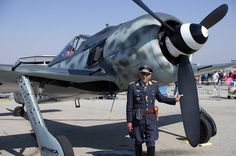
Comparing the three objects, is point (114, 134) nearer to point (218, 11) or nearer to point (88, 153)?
point (88, 153)

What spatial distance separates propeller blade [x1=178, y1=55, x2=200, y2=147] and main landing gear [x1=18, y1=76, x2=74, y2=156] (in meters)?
1.99

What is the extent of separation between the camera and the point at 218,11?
20.9ft

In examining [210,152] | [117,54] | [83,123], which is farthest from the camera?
[83,123]

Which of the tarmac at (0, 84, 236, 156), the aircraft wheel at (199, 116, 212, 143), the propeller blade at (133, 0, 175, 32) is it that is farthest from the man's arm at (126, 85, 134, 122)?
the aircraft wheel at (199, 116, 212, 143)

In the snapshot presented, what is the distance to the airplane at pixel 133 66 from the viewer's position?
18.6 ft

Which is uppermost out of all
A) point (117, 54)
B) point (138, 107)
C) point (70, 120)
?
point (117, 54)

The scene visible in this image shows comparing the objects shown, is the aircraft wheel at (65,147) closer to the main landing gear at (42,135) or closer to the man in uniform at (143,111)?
the main landing gear at (42,135)

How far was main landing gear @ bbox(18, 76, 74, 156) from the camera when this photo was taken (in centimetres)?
554

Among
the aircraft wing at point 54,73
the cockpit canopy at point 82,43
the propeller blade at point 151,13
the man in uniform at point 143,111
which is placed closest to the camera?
the man in uniform at point 143,111

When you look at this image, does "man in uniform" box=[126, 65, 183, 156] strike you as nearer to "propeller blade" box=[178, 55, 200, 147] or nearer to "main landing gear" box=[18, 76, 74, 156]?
"propeller blade" box=[178, 55, 200, 147]

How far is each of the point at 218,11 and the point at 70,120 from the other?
749cm

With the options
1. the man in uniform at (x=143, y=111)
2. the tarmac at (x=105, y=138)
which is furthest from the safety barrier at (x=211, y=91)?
the man in uniform at (x=143, y=111)

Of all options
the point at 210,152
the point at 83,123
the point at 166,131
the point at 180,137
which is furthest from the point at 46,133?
the point at 83,123

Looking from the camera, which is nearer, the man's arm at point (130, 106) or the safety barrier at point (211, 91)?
the man's arm at point (130, 106)
